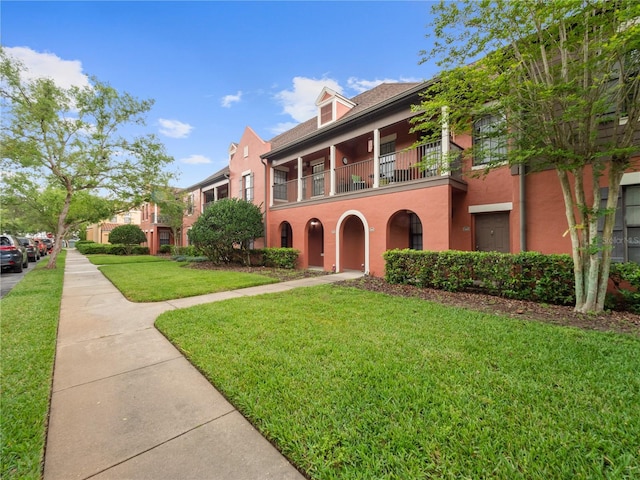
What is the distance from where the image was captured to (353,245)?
1255 centimetres

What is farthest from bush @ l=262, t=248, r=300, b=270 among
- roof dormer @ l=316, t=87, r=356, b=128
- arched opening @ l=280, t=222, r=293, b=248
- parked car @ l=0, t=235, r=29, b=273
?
parked car @ l=0, t=235, r=29, b=273

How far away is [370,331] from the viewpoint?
429cm

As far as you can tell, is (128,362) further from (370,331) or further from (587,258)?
(587,258)

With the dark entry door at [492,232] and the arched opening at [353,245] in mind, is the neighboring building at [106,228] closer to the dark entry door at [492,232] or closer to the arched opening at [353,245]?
the arched opening at [353,245]

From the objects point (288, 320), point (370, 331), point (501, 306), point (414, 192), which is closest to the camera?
point (370, 331)

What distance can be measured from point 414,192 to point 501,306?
4.53 meters

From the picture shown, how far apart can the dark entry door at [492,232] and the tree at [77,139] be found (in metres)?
15.7

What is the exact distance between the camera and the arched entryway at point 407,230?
10750mm

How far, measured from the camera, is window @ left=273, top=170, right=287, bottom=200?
15527 millimetres

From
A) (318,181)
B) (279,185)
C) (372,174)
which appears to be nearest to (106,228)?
(279,185)

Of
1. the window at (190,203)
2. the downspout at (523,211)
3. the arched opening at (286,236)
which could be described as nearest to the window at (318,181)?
the arched opening at (286,236)

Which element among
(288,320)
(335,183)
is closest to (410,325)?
(288,320)

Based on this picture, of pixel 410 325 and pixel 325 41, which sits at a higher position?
pixel 325 41

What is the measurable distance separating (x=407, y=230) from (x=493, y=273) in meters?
4.81
